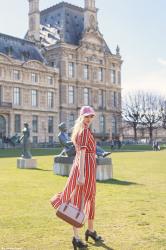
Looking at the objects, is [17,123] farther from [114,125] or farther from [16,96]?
[114,125]

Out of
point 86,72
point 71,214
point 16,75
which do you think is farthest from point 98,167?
point 86,72

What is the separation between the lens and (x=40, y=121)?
7612 cm

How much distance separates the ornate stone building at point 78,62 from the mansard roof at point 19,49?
203 cm

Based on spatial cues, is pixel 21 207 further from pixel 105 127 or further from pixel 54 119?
pixel 105 127

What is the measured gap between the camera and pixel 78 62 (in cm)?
8225

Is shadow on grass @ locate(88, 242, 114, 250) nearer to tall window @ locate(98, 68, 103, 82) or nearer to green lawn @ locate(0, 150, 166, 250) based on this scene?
green lawn @ locate(0, 150, 166, 250)

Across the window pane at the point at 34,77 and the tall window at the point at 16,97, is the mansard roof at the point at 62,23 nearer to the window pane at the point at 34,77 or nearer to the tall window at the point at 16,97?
the window pane at the point at 34,77

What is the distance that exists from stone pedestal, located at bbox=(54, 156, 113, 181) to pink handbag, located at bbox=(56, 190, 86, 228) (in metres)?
9.90

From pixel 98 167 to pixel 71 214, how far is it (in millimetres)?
10001

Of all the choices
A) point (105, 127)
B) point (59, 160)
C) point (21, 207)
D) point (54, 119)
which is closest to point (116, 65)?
point (105, 127)

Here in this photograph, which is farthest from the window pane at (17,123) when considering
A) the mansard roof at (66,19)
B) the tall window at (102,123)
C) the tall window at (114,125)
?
the tall window at (114,125)

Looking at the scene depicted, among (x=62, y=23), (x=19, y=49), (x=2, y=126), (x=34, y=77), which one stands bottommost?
(x=2, y=126)

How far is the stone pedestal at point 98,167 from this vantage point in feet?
56.7

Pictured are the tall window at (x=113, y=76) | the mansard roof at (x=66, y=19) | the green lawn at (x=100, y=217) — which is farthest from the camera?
the tall window at (x=113, y=76)
